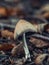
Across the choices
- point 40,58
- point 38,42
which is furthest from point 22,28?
point 40,58

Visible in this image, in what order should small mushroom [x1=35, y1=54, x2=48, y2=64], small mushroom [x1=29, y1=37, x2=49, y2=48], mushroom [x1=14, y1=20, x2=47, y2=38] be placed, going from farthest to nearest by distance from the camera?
mushroom [x1=14, y1=20, x2=47, y2=38] → small mushroom [x1=29, y1=37, x2=49, y2=48] → small mushroom [x1=35, y1=54, x2=48, y2=64]

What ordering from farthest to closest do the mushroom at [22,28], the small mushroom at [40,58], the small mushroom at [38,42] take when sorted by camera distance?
the mushroom at [22,28] < the small mushroom at [38,42] < the small mushroom at [40,58]

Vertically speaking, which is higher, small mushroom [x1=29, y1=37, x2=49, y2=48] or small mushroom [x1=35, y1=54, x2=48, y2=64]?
small mushroom [x1=29, y1=37, x2=49, y2=48]

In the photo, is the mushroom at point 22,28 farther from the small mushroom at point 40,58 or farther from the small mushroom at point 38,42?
the small mushroom at point 40,58

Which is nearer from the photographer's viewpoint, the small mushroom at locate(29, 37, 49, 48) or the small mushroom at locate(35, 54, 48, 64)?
the small mushroom at locate(35, 54, 48, 64)

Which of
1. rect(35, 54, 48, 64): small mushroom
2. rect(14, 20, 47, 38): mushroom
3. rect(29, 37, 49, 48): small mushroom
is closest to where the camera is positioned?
rect(35, 54, 48, 64): small mushroom

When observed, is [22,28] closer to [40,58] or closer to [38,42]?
[38,42]

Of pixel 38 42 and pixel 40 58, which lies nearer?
pixel 40 58

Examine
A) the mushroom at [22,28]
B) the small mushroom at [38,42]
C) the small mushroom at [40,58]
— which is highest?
the mushroom at [22,28]

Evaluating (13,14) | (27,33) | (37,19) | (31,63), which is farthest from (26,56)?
(13,14)

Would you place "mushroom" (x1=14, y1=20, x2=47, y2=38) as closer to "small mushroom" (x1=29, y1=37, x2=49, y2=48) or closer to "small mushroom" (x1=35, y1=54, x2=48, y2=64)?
"small mushroom" (x1=29, y1=37, x2=49, y2=48)

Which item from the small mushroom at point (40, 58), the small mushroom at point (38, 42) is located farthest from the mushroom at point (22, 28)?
the small mushroom at point (40, 58)

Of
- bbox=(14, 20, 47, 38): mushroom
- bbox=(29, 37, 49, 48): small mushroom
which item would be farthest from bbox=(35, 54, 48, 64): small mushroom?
bbox=(14, 20, 47, 38): mushroom
